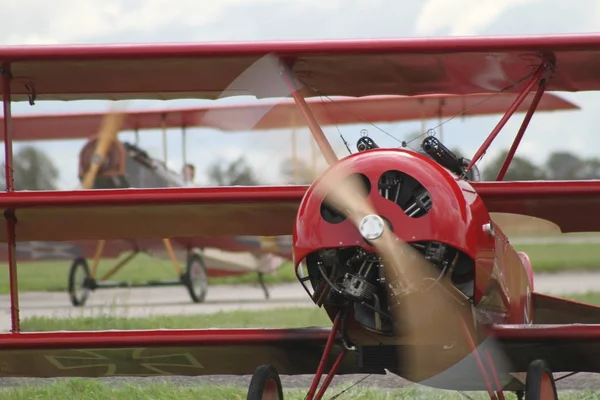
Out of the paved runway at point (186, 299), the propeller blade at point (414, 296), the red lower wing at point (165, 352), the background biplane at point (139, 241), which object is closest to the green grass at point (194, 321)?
the paved runway at point (186, 299)

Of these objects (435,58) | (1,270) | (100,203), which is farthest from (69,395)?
(1,270)

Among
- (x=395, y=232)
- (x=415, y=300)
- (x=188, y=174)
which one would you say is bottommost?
(x=415, y=300)

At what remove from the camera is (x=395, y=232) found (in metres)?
5.00

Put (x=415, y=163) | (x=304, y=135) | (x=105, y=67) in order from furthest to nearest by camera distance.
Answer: (x=105, y=67) < (x=304, y=135) < (x=415, y=163)

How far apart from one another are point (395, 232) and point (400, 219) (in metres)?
0.06

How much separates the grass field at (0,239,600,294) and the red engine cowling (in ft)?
47.4

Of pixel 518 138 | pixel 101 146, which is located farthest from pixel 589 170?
pixel 518 138

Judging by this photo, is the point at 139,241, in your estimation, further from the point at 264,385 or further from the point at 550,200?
the point at 264,385

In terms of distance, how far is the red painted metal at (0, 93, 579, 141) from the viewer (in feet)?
20.6

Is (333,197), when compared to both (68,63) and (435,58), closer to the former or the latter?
(435,58)

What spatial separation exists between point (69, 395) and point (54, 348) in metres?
0.97

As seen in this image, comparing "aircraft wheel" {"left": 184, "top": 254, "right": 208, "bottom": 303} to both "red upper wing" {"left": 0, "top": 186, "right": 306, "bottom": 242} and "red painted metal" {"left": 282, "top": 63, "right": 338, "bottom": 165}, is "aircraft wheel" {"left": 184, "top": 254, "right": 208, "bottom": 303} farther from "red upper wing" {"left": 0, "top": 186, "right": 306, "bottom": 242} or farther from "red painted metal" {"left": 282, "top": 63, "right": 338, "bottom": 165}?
"red painted metal" {"left": 282, "top": 63, "right": 338, "bottom": 165}

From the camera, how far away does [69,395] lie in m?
7.17

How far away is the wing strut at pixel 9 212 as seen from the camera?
6463 mm
